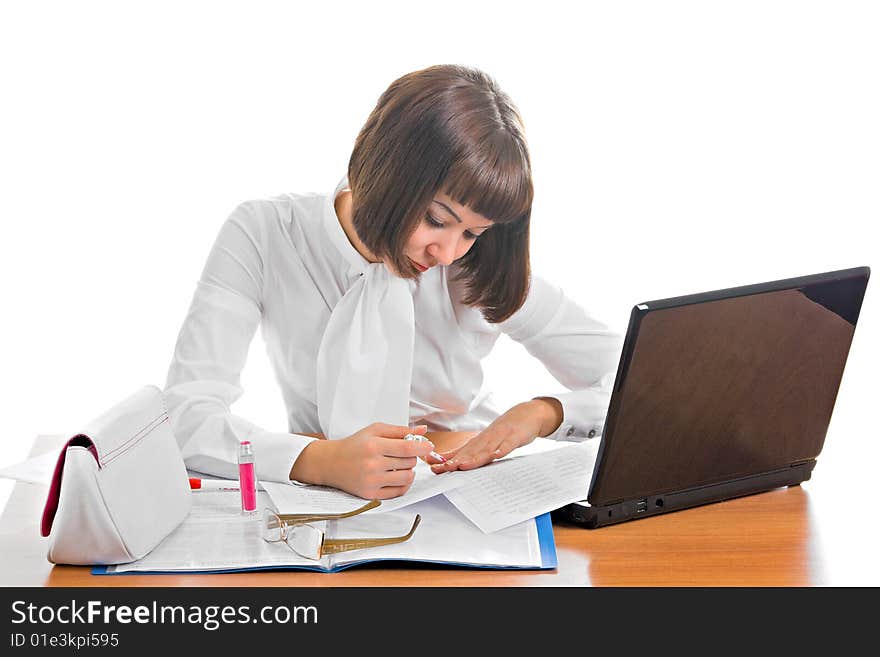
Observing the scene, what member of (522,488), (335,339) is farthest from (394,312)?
(522,488)

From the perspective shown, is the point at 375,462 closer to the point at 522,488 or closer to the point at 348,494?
the point at 348,494

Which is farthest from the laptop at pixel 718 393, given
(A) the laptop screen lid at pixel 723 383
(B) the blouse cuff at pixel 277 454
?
(B) the blouse cuff at pixel 277 454

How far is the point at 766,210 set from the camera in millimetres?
3035

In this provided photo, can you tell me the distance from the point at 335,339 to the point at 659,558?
69 centimetres

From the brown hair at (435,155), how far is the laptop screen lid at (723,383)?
37 centimetres

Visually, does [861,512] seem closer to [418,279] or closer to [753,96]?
[418,279]

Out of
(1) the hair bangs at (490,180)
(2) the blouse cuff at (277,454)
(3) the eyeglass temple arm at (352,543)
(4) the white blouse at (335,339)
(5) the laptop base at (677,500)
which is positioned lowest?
(3) the eyeglass temple arm at (352,543)

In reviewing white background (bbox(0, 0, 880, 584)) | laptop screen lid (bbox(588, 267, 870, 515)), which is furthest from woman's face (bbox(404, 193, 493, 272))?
white background (bbox(0, 0, 880, 584))

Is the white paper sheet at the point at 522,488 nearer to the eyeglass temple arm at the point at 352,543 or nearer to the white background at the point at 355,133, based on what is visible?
the eyeglass temple arm at the point at 352,543

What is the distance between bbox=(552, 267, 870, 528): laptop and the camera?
1213 mm

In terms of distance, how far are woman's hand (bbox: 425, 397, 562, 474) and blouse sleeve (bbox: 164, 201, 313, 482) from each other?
20 centimetres

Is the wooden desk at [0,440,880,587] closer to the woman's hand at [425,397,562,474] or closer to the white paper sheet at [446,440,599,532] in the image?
the white paper sheet at [446,440,599,532]

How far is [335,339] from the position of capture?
67.5 inches

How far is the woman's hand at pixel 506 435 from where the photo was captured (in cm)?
146
